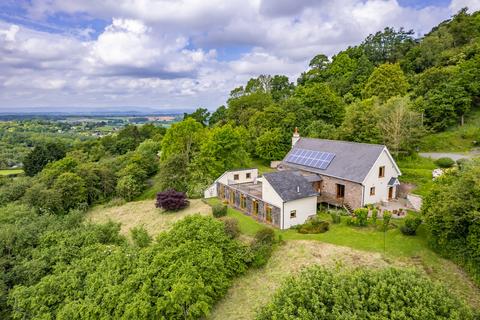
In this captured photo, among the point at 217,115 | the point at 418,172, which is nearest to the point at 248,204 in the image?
the point at 418,172

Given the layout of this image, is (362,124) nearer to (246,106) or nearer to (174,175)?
(174,175)

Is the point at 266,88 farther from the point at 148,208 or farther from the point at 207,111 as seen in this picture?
the point at 148,208

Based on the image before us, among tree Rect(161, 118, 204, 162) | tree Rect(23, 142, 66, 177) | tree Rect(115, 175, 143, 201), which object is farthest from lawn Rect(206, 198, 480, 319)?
tree Rect(23, 142, 66, 177)

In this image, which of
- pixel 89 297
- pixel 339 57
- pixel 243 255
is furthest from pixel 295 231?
pixel 339 57

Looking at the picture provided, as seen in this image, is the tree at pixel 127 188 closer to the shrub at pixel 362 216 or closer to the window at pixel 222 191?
the window at pixel 222 191

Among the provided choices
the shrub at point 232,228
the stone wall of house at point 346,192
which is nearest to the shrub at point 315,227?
the stone wall of house at point 346,192

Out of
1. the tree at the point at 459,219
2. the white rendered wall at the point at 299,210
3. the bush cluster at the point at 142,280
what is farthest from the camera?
the white rendered wall at the point at 299,210

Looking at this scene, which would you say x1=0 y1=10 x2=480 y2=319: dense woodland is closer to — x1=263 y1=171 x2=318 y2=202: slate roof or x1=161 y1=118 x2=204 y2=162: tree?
x1=161 y1=118 x2=204 y2=162: tree
